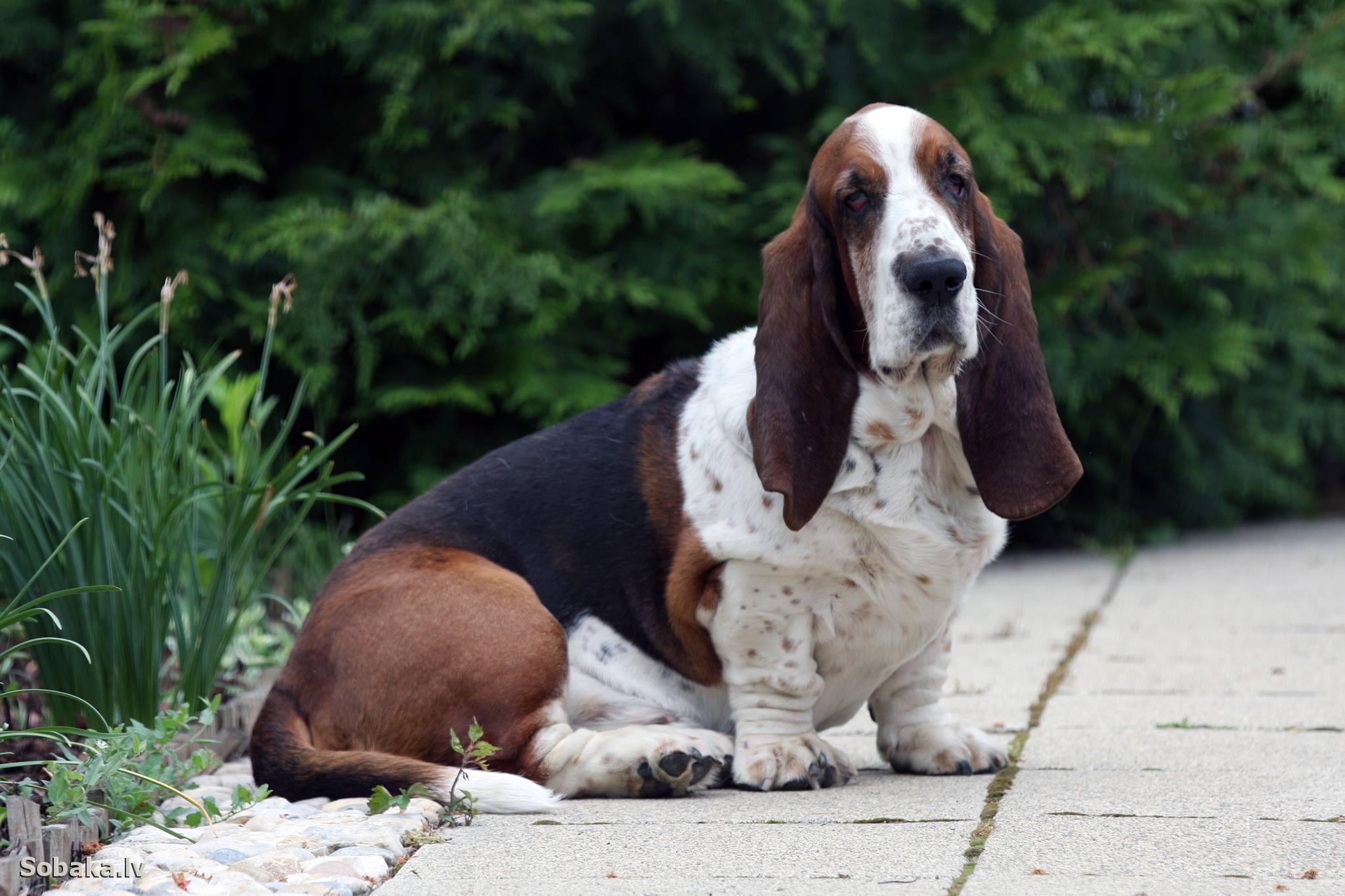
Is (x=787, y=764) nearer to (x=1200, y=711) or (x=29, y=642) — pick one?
(x=1200, y=711)

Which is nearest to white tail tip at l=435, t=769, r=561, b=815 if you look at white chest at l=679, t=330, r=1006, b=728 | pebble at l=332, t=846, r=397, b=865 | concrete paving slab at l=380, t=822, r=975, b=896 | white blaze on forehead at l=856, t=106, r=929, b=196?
concrete paving slab at l=380, t=822, r=975, b=896

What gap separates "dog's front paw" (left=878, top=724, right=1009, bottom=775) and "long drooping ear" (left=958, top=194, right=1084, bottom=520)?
0.55 metres

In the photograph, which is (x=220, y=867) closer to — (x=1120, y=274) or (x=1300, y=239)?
(x=1120, y=274)

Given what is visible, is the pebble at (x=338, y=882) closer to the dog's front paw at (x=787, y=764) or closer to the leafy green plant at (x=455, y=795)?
the leafy green plant at (x=455, y=795)

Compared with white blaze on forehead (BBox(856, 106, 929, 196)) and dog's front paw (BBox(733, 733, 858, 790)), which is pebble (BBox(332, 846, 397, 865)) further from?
white blaze on forehead (BBox(856, 106, 929, 196))

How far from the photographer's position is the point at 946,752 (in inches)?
133

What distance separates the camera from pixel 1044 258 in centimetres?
707

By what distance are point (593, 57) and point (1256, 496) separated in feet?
14.3

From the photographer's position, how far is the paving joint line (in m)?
2.54

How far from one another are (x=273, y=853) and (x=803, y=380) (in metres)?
1.45

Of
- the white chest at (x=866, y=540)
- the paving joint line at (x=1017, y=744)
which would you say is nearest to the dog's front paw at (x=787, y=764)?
the white chest at (x=866, y=540)

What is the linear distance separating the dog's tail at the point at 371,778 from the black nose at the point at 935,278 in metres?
1.29

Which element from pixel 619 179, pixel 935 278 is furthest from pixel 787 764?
pixel 619 179

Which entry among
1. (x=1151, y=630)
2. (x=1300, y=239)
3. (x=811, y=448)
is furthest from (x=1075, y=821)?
(x=1300, y=239)
